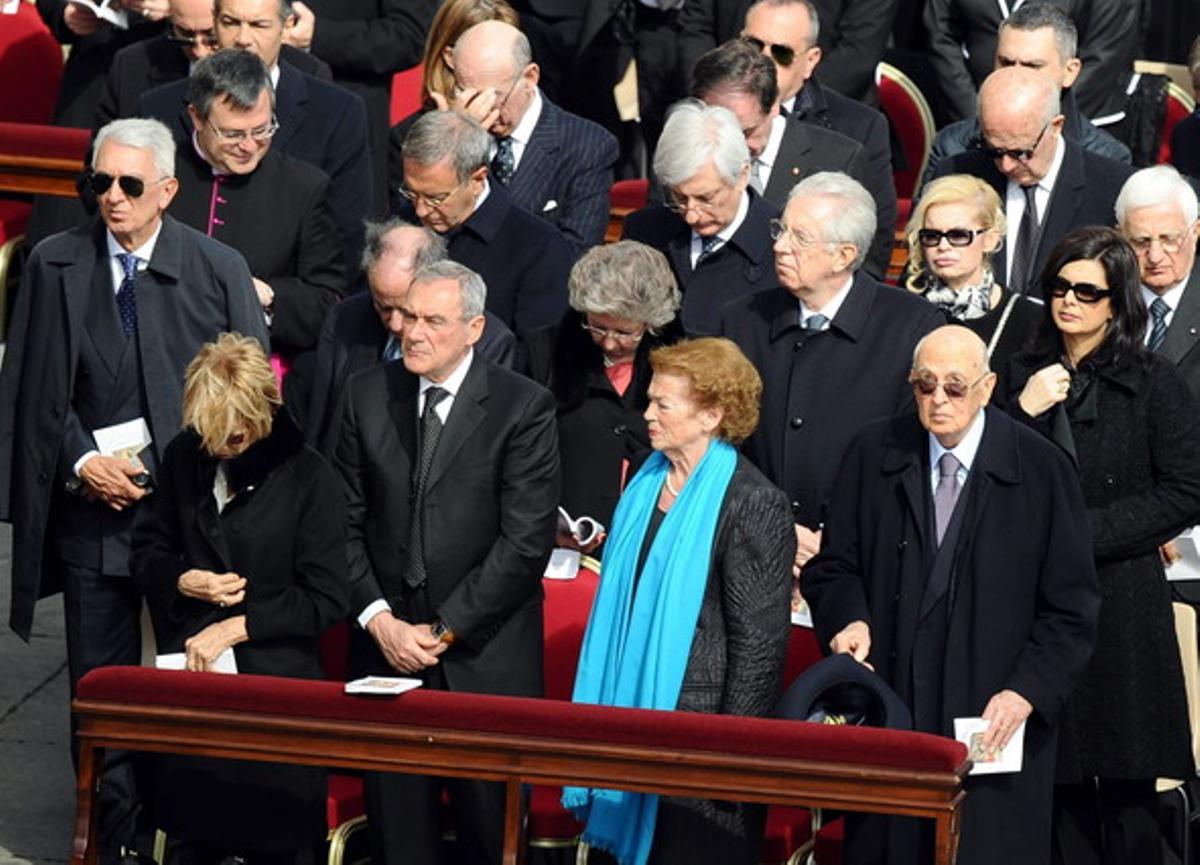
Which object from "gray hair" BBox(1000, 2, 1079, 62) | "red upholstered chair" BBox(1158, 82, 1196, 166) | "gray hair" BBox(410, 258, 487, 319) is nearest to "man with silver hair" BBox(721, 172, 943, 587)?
"gray hair" BBox(410, 258, 487, 319)

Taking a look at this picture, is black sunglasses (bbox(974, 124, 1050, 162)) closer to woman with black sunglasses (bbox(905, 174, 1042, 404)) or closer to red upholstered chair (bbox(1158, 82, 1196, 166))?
woman with black sunglasses (bbox(905, 174, 1042, 404))

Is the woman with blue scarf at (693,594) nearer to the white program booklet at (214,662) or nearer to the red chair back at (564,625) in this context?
the red chair back at (564,625)

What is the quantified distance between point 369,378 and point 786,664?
54.5 inches

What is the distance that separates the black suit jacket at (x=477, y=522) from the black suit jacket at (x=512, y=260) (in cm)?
103

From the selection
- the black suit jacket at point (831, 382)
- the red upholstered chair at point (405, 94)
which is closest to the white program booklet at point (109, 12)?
the red upholstered chair at point (405, 94)

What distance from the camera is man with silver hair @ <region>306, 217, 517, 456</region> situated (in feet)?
27.6

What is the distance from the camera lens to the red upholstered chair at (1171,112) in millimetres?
11453

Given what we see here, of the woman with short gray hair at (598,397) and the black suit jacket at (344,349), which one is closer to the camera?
the woman with short gray hair at (598,397)

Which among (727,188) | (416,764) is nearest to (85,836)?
(416,764)

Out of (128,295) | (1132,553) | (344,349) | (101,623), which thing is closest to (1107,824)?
(1132,553)

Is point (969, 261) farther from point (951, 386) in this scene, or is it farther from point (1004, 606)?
point (1004, 606)

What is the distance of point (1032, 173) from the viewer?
9.22 m

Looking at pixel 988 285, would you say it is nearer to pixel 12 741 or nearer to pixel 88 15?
pixel 12 741

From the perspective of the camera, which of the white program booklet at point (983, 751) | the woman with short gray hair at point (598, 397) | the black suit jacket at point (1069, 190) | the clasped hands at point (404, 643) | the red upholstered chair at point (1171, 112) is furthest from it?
the red upholstered chair at point (1171, 112)
